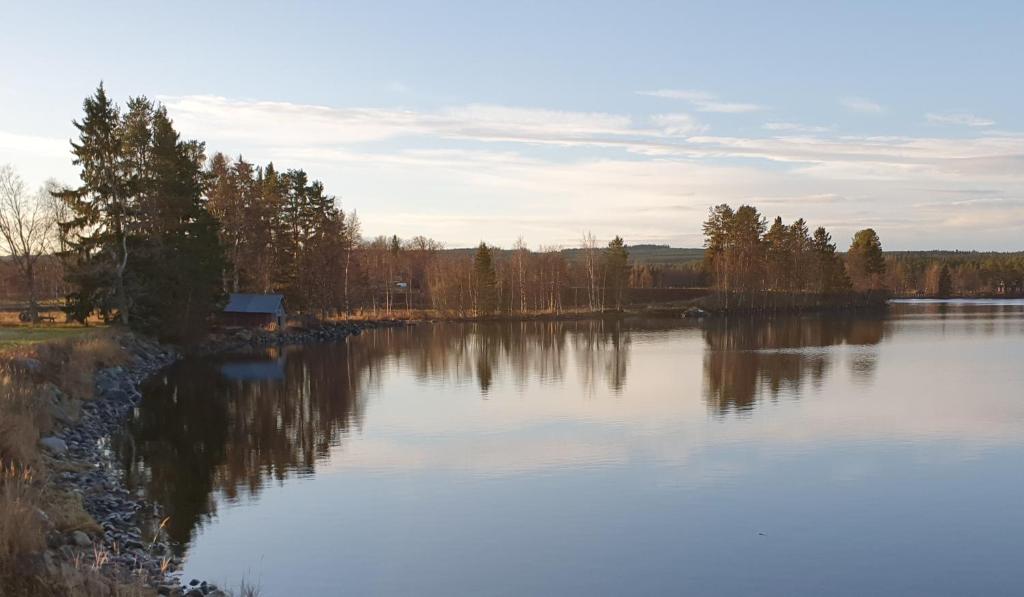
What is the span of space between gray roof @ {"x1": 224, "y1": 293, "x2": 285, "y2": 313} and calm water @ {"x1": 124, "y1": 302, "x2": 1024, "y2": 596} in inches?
722

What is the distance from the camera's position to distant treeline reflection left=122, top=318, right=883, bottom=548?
706 inches

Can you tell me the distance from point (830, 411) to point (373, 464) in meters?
14.8

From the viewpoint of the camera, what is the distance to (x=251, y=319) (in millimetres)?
52906

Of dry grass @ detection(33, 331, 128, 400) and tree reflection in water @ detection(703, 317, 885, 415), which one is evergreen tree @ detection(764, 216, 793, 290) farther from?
dry grass @ detection(33, 331, 128, 400)

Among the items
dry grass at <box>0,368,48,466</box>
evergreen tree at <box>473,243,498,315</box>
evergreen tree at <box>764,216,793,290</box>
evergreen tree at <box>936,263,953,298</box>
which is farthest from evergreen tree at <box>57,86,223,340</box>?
evergreen tree at <box>936,263,953,298</box>

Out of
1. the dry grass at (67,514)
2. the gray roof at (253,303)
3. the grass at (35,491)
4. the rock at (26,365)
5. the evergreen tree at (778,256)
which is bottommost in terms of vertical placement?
the dry grass at (67,514)

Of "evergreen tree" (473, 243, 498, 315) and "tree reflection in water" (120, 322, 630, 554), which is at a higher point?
"evergreen tree" (473, 243, 498, 315)

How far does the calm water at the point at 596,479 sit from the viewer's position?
1178 cm

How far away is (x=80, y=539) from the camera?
10672 millimetres

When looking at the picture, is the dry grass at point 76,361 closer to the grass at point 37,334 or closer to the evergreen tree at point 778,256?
the grass at point 37,334

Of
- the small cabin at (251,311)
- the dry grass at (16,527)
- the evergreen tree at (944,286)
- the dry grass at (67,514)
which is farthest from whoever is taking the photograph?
the evergreen tree at (944,286)

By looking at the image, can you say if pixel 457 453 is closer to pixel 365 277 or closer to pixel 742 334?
pixel 742 334

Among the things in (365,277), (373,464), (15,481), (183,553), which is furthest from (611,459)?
(365,277)

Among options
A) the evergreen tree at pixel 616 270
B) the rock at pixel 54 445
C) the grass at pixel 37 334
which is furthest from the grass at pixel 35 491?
the evergreen tree at pixel 616 270
